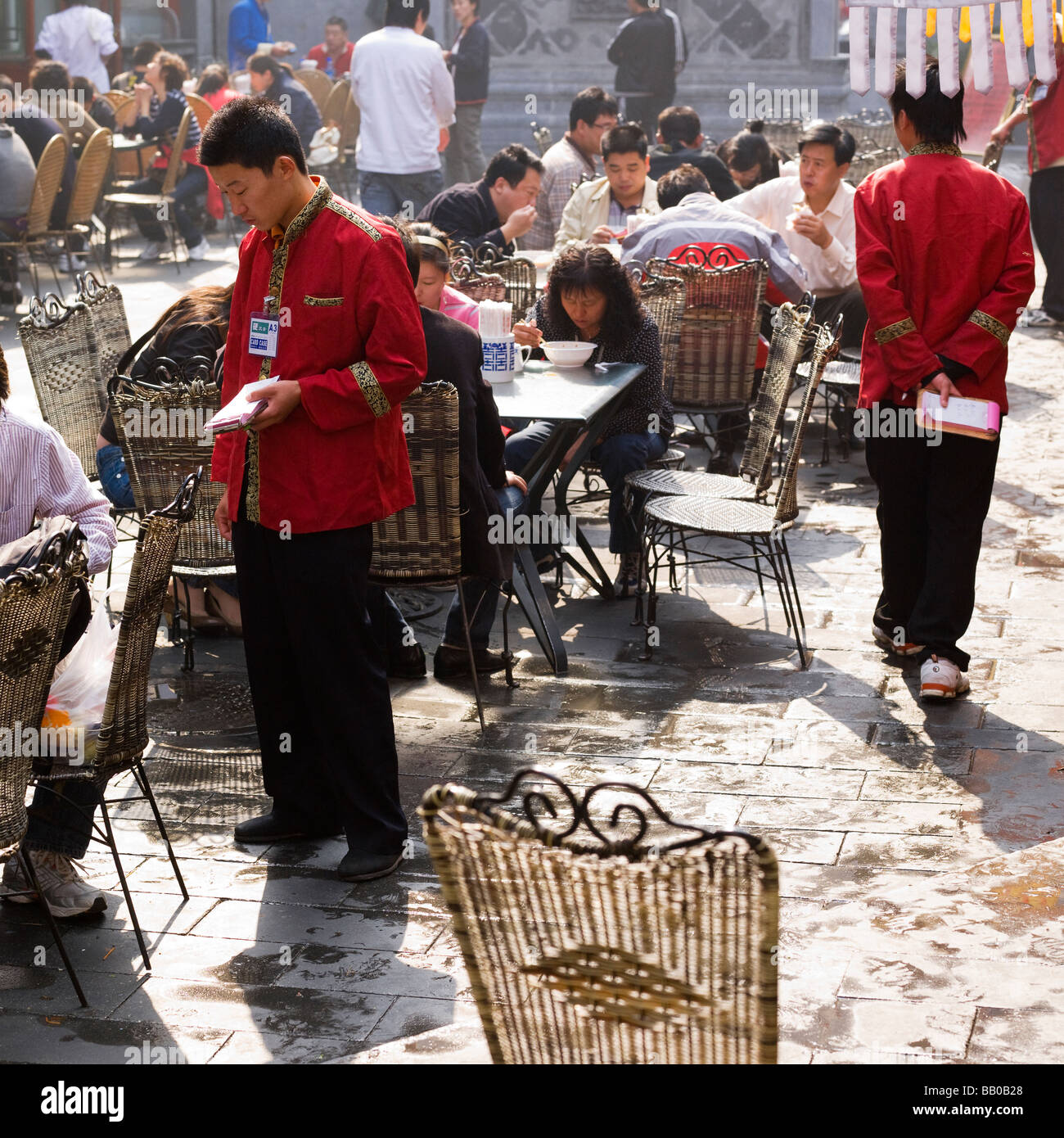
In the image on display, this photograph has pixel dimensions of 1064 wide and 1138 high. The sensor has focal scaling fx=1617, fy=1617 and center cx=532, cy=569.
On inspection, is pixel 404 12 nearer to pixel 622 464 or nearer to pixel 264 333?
pixel 622 464

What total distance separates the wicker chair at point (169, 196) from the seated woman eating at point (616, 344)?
23.1 ft

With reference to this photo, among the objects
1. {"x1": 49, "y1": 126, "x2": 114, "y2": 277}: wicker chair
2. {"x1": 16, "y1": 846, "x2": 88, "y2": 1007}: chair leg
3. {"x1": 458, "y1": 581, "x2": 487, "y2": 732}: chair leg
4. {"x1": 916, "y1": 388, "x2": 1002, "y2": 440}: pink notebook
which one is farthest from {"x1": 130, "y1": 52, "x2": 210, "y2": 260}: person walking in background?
{"x1": 16, "y1": 846, "x2": 88, "y2": 1007}: chair leg

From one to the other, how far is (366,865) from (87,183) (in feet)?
27.0

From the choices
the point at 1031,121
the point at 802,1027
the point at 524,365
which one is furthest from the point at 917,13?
the point at 1031,121

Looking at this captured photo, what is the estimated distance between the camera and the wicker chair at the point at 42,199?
10266 millimetres

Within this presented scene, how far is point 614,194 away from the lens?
8.47 m

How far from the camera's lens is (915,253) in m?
4.67

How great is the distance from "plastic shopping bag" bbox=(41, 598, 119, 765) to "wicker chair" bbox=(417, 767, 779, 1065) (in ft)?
5.20

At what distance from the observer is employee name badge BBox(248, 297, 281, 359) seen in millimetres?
3535

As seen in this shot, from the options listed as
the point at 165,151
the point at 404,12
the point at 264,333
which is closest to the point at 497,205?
the point at 404,12

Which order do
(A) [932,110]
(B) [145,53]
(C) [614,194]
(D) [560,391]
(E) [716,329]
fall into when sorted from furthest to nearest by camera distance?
(B) [145,53]
(C) [614,194]
(E) [716,329]
(D) [560,391]
(A) [932,110]

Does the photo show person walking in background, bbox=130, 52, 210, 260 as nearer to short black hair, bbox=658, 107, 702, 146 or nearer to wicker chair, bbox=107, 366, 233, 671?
short black hair, bbox=658, 107, 702, 146

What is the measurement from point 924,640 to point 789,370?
3.46 feet

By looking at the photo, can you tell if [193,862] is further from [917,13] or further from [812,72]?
[812,72]
